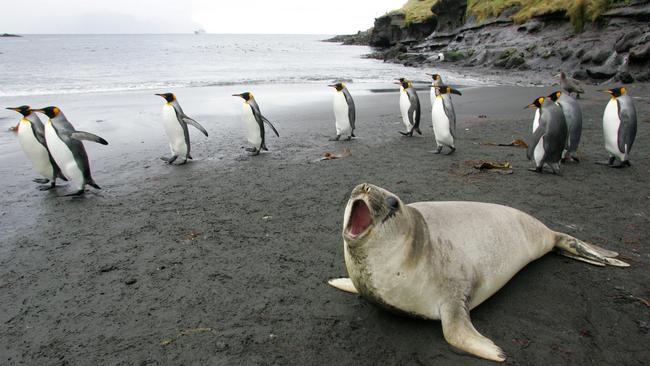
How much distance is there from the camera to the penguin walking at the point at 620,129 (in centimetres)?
695

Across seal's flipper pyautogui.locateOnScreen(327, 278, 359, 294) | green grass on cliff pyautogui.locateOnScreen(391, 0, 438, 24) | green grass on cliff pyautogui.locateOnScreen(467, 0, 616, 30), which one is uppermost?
green grass on cliff pyautogui.locateOnScreen(391, 0, 438, 24)

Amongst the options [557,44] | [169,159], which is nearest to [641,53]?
[557,44]

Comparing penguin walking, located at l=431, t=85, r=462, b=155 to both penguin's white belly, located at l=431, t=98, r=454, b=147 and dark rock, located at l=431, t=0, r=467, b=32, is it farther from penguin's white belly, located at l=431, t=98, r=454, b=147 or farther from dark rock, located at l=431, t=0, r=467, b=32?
dark rock, located at l=431, t=0, r=467, b=32

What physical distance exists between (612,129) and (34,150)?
941cm

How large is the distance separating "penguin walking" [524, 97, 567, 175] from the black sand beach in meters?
0.30

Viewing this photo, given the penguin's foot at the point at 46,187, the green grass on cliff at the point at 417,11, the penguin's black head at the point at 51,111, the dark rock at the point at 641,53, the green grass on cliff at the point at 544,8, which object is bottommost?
the penguin's foot at the point at 46,187

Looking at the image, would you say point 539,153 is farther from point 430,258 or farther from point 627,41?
point 627,41

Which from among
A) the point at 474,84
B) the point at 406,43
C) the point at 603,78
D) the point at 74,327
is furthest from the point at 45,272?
the point at 406,43

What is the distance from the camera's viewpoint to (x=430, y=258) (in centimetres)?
291

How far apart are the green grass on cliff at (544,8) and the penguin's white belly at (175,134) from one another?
2661cm

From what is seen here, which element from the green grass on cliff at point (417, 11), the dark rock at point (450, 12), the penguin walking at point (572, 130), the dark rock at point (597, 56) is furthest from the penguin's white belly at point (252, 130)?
the green grass on cliff at point (417, 11)

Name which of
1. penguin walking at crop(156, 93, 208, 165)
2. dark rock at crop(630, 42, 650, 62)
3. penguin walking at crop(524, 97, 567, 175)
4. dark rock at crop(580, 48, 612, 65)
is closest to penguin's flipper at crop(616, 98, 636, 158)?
penguin walking at crop(524, 97, 567, 175)

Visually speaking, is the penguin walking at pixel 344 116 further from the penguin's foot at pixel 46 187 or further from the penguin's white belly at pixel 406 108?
the penguin's foot at pixel 46 187

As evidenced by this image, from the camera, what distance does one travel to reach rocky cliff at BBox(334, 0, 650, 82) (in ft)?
65.6
